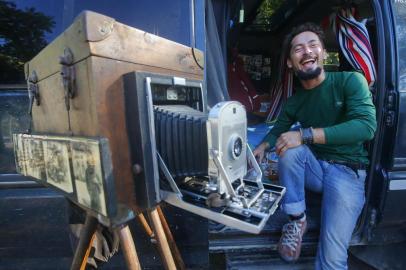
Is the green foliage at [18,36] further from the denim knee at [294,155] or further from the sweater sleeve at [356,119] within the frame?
the sweater sleeve at [356,119]

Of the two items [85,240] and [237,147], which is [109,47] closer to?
[237,147]

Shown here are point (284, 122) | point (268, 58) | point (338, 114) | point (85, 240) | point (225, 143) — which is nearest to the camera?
point (225, 143)

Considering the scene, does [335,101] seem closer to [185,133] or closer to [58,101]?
[185,133]

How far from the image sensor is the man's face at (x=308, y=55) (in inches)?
74.9

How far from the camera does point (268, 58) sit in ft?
15.0

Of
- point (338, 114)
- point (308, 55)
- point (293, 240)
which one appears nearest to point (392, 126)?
point (338, 114)

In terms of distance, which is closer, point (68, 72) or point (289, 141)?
point (68, 72)

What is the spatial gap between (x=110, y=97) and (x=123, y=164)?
22 cm

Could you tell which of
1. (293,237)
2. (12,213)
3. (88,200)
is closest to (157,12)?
(88,200)

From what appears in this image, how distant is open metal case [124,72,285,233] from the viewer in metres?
0.96

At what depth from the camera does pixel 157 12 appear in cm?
169

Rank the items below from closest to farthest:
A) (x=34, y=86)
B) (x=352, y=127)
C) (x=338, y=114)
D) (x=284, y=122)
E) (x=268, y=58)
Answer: (x=34, y=86) → (x=352, y=127) → (x=338, y=114) → (x=284, y=122) → (x=268, y=58)

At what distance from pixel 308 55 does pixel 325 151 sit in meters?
0.62

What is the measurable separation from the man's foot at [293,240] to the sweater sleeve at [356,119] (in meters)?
0.55
